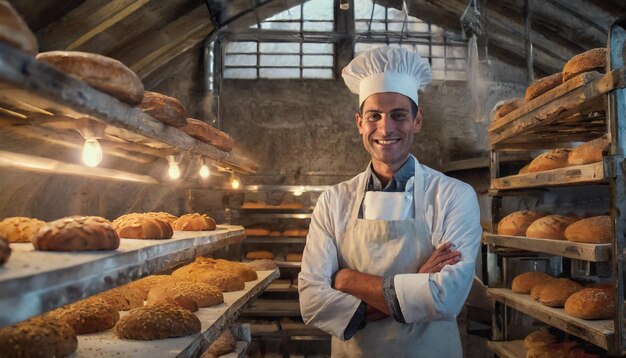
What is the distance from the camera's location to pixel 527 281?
3.19 metres

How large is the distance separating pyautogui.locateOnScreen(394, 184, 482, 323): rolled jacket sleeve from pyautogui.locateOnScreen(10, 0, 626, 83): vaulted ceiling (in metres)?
2.69

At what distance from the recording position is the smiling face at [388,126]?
1.91 meters

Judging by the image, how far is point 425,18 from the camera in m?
6.75

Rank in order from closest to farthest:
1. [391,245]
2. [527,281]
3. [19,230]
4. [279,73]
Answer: [19,230] → [391,245] → [527,281] → [279,73]

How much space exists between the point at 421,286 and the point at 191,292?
125 cm

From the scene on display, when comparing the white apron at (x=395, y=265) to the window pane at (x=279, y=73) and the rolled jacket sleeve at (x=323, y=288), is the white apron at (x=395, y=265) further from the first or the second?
the window pane at (x=279, y=73)

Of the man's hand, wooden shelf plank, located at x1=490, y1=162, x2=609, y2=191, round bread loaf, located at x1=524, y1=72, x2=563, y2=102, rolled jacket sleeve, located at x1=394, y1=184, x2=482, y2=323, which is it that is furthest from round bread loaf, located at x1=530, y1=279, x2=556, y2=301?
the man's hand

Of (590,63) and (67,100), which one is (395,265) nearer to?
(67,100)

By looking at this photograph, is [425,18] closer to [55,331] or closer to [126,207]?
[126,207]

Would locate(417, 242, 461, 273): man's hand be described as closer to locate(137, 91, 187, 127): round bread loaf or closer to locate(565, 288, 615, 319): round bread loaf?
locate(565, 288, 615, 319): round bread loaf

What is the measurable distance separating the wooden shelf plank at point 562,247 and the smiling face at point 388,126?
101cm

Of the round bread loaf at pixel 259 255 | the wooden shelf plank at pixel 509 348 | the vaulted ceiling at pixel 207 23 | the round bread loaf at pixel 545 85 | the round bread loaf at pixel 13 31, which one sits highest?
the vaulted ceiling at pixel 207 23

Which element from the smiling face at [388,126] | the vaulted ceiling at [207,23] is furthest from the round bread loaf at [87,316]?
the vaulted ceiling at [207,23]

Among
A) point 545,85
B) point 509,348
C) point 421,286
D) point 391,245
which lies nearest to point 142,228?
point 391,245
